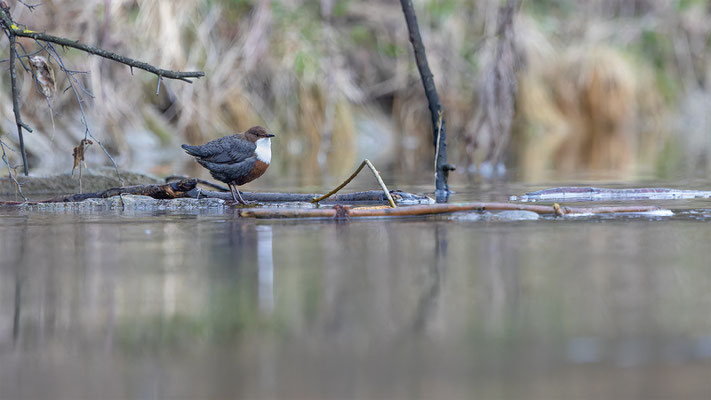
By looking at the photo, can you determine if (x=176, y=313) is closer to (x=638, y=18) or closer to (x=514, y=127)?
(x=514, y=127)

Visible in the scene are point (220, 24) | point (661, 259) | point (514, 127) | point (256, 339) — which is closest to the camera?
point (256, 339)

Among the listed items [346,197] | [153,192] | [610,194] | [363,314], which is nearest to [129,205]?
[153,192]

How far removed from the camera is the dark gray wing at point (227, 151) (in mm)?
5727

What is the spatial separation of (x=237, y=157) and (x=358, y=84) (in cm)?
1152

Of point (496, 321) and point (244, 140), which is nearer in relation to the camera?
point (496, 321)

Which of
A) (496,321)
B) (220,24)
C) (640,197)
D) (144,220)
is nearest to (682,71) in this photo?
(220,24)

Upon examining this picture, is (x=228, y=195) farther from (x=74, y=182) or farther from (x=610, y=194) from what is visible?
(x=610, y=194)

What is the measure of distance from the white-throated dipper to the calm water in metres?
1.52

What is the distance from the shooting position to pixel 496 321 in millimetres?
2467

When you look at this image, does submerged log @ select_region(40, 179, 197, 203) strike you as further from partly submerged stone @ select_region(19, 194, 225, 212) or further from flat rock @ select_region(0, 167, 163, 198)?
flat rock @ select_region(0, 167, 163, 198)

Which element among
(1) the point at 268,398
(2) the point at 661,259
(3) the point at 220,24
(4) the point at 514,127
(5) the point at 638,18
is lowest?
(1) the point at 268,398

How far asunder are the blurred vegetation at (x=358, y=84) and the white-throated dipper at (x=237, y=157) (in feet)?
7.35

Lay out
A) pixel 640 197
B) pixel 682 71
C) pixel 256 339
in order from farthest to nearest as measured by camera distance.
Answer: pixel 682 71, pixel 640 197, pixel 256 339

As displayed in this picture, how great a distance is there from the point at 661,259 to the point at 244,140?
311 centimetres
